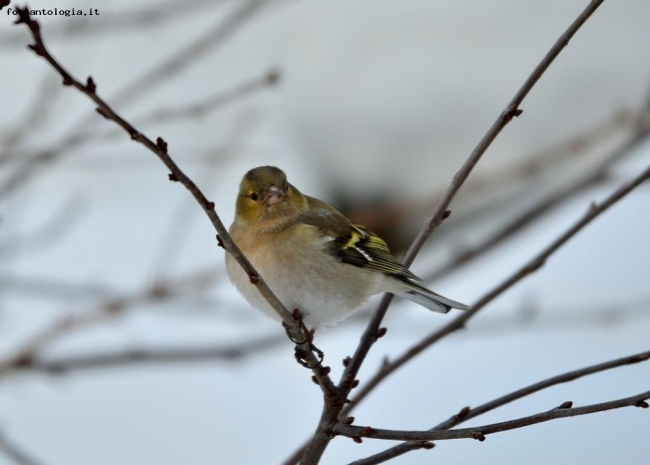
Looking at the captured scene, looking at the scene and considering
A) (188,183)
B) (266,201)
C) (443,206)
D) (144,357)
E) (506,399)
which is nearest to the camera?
(188,183)

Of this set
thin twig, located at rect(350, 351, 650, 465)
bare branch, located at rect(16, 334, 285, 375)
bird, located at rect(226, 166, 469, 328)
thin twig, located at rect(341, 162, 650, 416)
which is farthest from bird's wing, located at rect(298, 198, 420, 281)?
bare branch, located at rect(16, 334, 285, 375)

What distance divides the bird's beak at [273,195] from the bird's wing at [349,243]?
0.33 ft

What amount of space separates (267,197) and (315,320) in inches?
15.9

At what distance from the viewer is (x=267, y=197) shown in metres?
2.30

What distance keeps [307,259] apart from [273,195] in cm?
23

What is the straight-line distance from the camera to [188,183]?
1.21 metres

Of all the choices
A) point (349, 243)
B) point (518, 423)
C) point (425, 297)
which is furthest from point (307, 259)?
point (518, 423)

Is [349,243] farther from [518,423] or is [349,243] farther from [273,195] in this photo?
[518,423]

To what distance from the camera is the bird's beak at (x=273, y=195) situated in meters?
2.28

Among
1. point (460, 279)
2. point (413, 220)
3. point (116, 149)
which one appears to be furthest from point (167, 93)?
point (460, 279)

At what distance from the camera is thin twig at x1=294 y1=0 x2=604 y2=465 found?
58.6 inches

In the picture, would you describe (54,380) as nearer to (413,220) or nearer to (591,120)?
(413,220)

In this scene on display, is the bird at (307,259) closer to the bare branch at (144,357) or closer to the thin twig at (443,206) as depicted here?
the thin twig at (443,206)

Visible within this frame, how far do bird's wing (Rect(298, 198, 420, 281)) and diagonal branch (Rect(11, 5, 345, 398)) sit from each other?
0.66 metres
